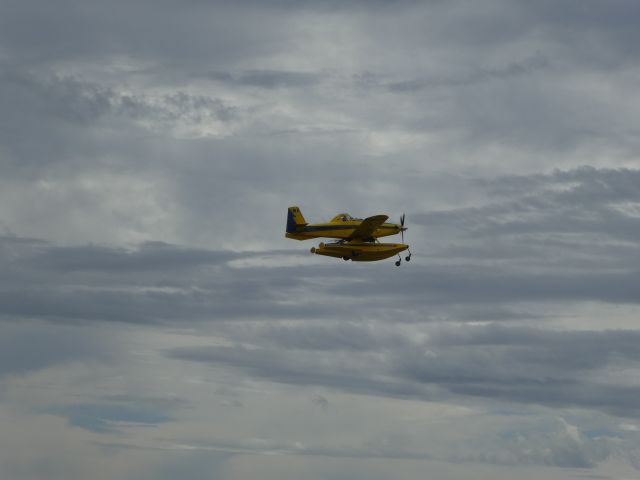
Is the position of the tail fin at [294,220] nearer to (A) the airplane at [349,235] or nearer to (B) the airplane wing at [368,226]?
(A) the airplane at [349,235]

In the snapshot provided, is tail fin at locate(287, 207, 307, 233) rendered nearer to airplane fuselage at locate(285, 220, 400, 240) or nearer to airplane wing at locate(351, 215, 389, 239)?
airplane fuselage at locate(285, 220, 400, 240)

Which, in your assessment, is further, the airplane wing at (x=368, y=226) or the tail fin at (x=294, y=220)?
the tail fin at (x=294, y=220)

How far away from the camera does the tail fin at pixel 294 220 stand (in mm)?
153500

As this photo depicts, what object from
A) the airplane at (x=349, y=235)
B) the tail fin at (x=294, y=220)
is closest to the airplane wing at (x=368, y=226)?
the airplane at (x=349, y=235)

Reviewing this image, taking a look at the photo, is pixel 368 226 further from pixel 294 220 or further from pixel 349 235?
pixel 294 220

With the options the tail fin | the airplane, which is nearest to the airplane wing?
the airplane

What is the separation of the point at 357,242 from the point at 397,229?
10545mm

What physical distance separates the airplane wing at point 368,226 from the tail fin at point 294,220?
944cm

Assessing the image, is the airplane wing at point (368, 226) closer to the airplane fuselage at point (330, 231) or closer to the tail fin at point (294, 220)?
the airplane fuselage at point (330, 231)

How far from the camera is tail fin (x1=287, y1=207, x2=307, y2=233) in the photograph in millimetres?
153500

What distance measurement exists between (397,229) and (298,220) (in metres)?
18.7

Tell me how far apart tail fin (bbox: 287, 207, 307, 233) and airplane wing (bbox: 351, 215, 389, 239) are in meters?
9.44

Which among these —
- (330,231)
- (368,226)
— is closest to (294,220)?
(330,231)

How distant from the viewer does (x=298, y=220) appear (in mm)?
154125
